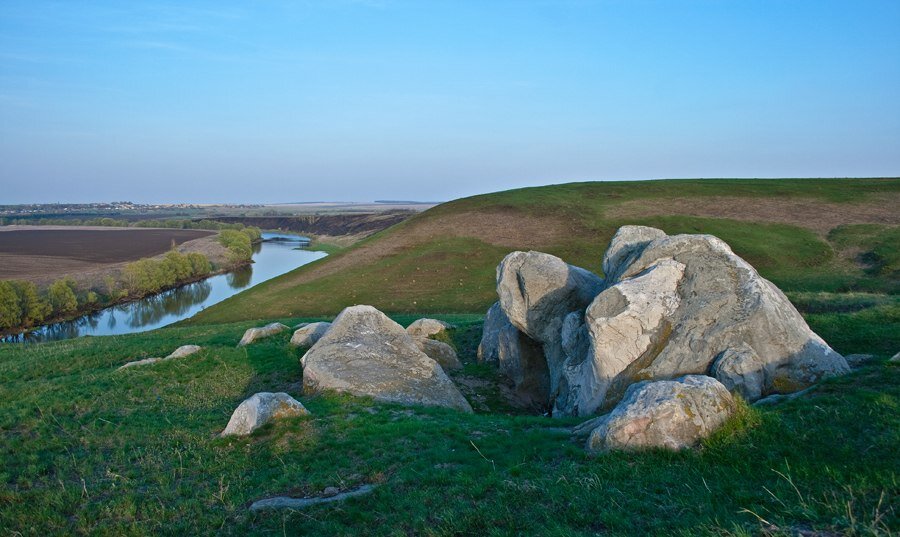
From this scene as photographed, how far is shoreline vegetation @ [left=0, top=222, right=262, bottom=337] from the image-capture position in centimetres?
5950

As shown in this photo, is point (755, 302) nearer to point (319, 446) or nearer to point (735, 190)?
point (319, 446)

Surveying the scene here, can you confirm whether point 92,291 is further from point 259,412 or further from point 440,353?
point 259,412

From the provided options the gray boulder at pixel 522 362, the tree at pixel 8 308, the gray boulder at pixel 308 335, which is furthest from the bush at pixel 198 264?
the gray boulder at pixel 522 362

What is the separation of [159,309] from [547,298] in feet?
217

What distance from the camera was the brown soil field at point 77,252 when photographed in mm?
85625

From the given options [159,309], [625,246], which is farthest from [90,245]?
[625,246]

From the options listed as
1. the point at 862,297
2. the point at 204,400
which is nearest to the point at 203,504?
the point at 204,400

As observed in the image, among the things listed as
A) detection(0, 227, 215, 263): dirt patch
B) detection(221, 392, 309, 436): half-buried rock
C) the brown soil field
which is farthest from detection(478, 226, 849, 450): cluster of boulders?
detection(0, 227, 215, 263): dirt patch

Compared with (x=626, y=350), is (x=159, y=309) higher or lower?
lower

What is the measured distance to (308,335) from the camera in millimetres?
26109

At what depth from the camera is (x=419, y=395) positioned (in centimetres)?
1927

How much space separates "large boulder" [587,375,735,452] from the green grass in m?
0.35

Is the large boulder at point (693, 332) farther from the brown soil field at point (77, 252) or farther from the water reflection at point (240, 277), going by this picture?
the brown soil field at point (77, 252)

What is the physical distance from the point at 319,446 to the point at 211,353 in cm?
1325
